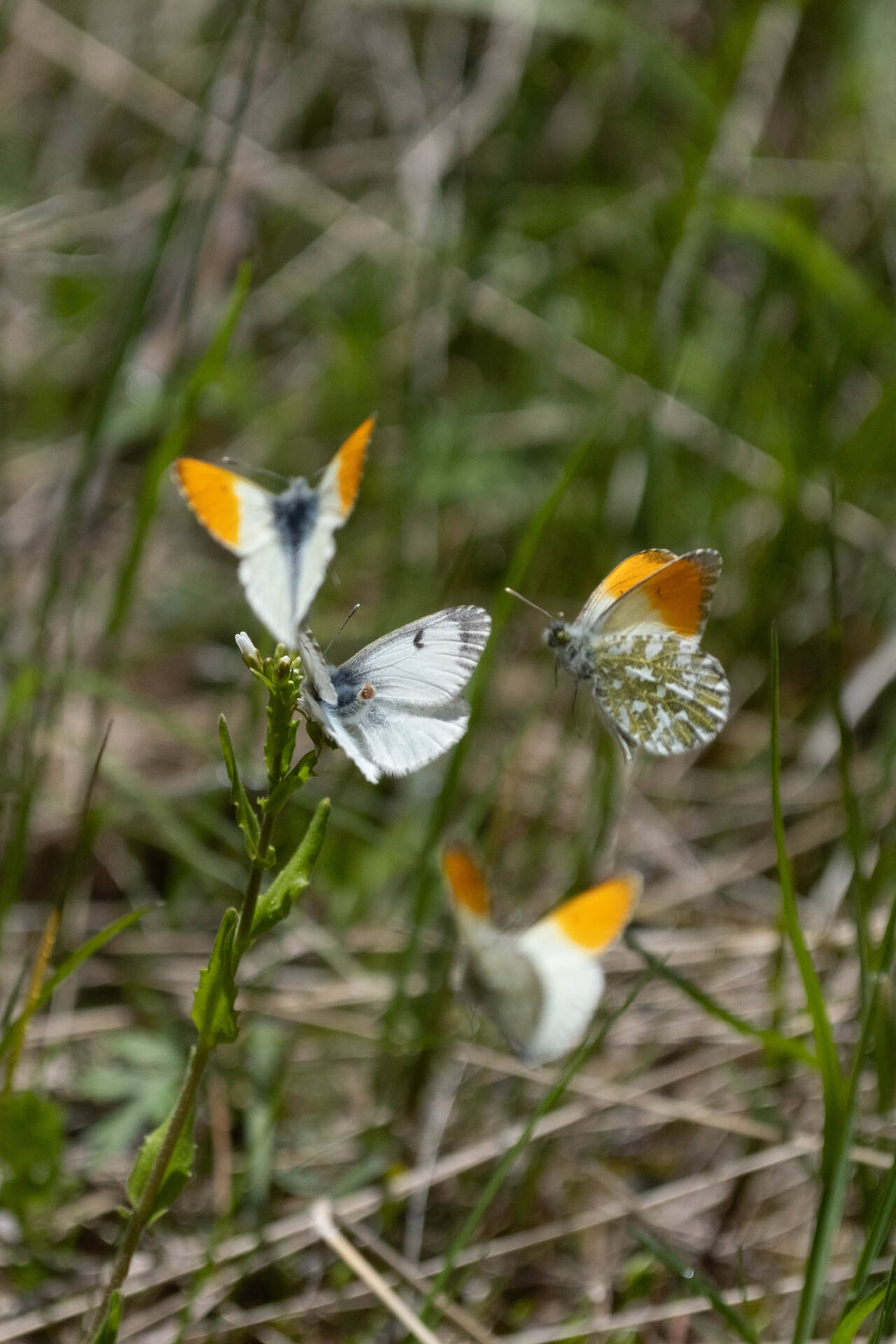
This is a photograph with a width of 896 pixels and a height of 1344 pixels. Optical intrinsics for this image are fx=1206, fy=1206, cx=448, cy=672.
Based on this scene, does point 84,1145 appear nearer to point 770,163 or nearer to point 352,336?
point 352,336

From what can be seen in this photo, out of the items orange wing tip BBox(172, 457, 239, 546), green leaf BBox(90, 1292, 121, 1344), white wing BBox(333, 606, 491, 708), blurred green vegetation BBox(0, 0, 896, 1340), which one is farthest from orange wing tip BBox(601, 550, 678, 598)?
green leaf BBox(90, 1292, 121, 1344)

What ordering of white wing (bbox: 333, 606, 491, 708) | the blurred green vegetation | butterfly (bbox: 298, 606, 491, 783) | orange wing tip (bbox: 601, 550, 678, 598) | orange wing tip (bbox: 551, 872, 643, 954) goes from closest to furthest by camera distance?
butterfly (bbox: 298, 606, 491, 783), white wing (bbox: 333, 606, 491, 708), orange wing tip (bbox: 601, 550, 678, 598), orange wing tip (bbox: 551, 872, 643, 954), the blurred green vegetation

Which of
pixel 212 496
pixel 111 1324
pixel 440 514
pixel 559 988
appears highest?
A: pixel 440 514

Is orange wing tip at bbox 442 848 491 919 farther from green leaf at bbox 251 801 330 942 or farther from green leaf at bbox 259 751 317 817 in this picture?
green leaf at bbox 259 751 317 817

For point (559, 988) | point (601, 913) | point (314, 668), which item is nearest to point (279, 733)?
point (314, 668)

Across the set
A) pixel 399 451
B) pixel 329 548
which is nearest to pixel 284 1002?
pixel 329 548

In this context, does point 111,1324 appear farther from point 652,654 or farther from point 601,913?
point 652,654

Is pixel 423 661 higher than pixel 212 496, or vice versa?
pixel 212 496
